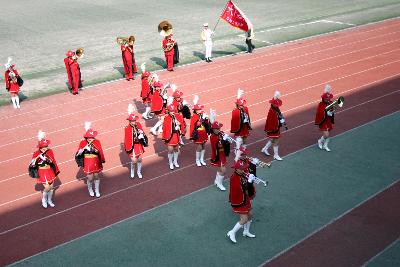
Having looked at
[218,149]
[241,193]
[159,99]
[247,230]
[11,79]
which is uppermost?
[11,79]

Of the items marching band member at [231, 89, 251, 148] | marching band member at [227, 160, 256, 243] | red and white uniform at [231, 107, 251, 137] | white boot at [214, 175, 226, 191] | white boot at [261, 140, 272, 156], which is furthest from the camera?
white boot at [261, 140, 272, 156]

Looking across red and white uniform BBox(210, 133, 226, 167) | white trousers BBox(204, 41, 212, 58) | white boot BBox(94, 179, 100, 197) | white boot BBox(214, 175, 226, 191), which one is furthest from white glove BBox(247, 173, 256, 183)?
white trousers BBox(204, 41, 212, 58)

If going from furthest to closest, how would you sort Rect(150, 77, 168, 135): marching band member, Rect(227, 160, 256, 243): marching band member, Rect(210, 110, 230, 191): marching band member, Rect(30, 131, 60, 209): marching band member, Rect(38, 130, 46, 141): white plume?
Rect(150, 77, 168, 135): marching band member, Rect(210, 110, 230, 191): marching band member, Rect(30, 131, 60, 209): marching band member, Rect(38, 130, 46, 141): white plume, Rect(227, 160, 256, 243): marching band member

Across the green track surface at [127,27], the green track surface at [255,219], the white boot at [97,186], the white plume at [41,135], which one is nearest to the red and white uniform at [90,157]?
the white boot at [97,186]

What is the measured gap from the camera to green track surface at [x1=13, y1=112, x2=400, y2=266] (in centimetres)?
935

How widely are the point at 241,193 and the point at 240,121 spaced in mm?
3867

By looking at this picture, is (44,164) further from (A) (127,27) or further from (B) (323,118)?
(A) (127,27)

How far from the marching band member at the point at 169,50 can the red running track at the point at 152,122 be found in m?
0.46

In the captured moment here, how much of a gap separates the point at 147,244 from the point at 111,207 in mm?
1884

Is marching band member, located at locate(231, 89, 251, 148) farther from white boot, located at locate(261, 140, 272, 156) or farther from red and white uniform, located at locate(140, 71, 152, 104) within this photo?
red and white uniform, located at locate(140, 71, 152, 104)

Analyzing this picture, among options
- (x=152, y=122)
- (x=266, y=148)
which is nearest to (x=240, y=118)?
(x=266, y=148)

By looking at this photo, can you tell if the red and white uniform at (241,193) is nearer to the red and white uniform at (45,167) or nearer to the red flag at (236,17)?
the red and white uniform at (45,167)

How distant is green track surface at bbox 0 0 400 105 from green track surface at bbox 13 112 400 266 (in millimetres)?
10720

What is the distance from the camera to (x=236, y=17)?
20203mm
